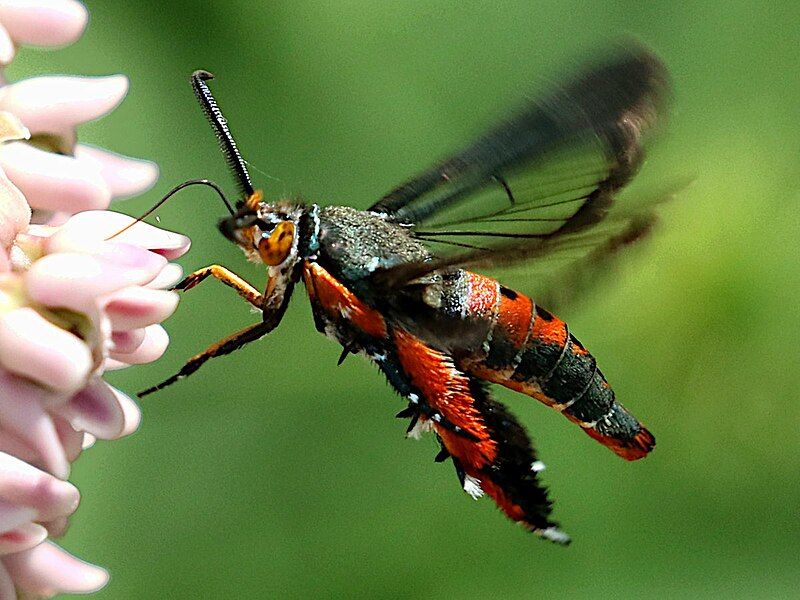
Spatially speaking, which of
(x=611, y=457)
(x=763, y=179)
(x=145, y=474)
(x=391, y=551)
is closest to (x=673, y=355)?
(x=611, y=457)

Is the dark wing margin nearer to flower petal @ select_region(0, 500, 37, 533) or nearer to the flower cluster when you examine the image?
the flower cluster

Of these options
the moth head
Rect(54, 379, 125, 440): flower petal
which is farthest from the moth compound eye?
Rect(54, 379, 125, 440): flower petal

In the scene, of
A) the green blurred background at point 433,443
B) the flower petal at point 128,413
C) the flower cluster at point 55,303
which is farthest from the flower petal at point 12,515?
the green blurred background at point 433,443

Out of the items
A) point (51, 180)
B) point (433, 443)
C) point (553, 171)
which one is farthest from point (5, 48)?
point (433, 443)

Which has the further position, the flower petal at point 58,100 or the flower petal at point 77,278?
the flower petal at point 58,100

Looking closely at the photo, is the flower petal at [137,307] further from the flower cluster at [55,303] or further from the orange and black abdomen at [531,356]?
the orange and black abdomen at [531,356]

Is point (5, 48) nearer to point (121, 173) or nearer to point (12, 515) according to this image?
point (121, 173)
